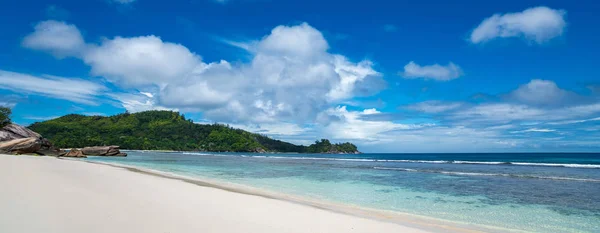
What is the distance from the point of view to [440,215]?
9.91 meters

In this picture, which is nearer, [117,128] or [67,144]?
[67,144]

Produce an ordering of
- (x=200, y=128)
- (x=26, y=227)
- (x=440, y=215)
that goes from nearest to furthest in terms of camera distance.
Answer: (x=26, y=227) < (x=440, y=215) < (x=200, y=128)

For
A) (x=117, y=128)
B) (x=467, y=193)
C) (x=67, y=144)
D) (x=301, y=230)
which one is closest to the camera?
(x=301, y=230)

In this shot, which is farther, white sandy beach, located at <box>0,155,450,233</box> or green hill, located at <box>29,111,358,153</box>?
green hill, located at <box>29,111,358,153</box>

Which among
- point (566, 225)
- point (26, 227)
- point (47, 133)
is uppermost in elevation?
point (47, 133)

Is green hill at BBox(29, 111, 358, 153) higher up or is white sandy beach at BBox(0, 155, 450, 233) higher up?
green hill at BBox(29, 111, 358, 153)

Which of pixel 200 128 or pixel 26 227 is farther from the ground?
pixel 200 128

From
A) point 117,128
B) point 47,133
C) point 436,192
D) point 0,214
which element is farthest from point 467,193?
point 117,128

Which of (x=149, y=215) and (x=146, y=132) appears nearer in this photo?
(x=149, y=215)

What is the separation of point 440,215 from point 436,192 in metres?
6.14

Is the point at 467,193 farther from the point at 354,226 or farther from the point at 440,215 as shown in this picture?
the point at 354,226

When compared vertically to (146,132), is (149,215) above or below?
below

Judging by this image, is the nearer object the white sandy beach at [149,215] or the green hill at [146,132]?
the white sandy beach at [149,215]

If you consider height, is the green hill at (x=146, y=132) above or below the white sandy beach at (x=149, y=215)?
above
